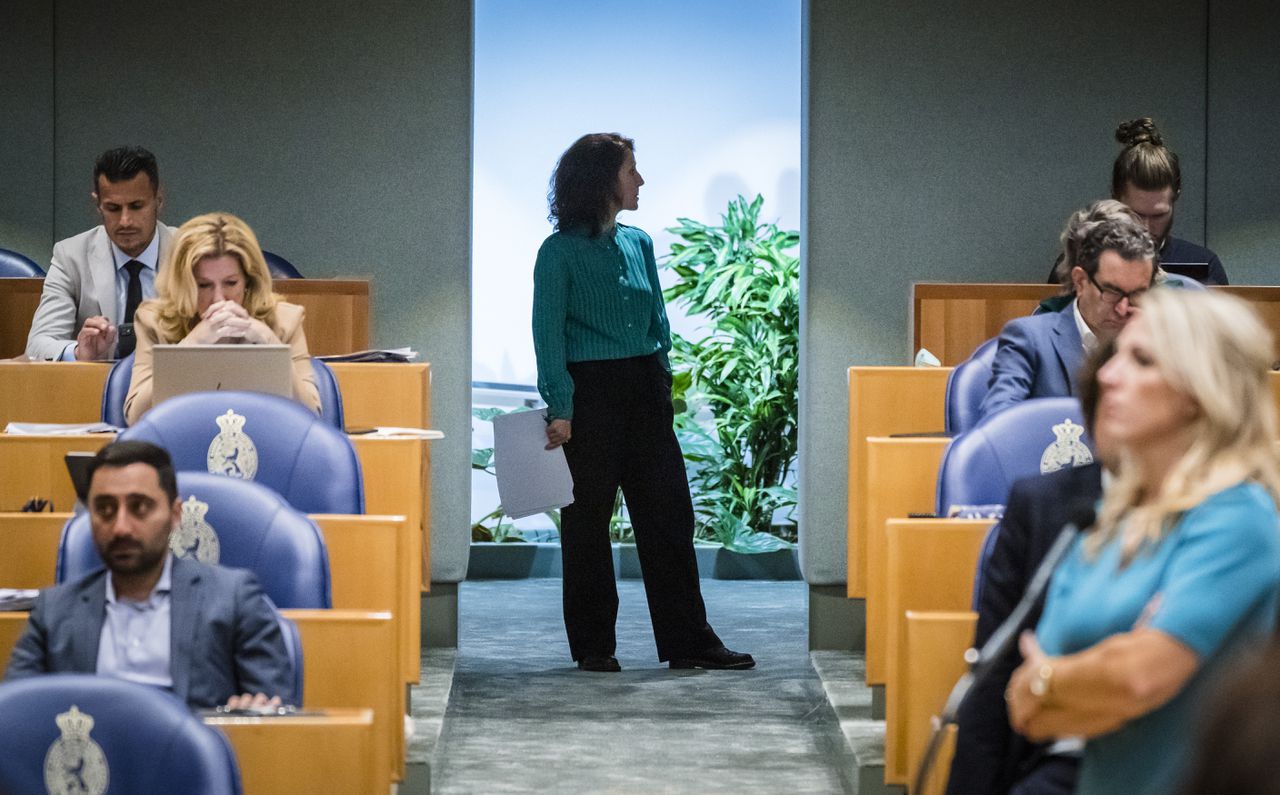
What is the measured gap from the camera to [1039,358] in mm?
3787

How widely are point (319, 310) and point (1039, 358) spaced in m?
2.21

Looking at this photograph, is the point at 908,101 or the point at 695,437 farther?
the point at 695,437

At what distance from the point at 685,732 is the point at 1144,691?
252cm

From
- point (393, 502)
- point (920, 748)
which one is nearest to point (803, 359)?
point (393, 502)

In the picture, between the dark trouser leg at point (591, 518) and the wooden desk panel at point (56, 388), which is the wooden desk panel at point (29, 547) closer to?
the wooden desk panel at point (56, 388)

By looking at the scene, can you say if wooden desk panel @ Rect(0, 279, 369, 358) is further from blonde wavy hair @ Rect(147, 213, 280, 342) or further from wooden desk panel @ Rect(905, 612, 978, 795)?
wooden desk panel @ Rect(905, 612, 978, 795)

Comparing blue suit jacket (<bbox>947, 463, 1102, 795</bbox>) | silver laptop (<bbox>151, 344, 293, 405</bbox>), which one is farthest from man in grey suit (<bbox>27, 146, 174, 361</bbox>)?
blue suit jacket (<bbox>947, 463, 1102, 795</bbox>)

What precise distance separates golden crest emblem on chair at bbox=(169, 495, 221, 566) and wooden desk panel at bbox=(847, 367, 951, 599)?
1951mm

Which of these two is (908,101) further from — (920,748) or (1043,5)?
(920,748)

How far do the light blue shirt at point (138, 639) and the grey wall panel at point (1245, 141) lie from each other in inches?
160

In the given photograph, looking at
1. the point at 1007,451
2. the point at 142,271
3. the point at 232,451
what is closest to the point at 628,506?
the point at 142,271

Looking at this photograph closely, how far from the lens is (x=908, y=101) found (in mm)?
5477

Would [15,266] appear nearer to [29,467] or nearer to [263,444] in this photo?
[29,467]

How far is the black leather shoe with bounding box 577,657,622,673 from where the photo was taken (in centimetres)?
491
